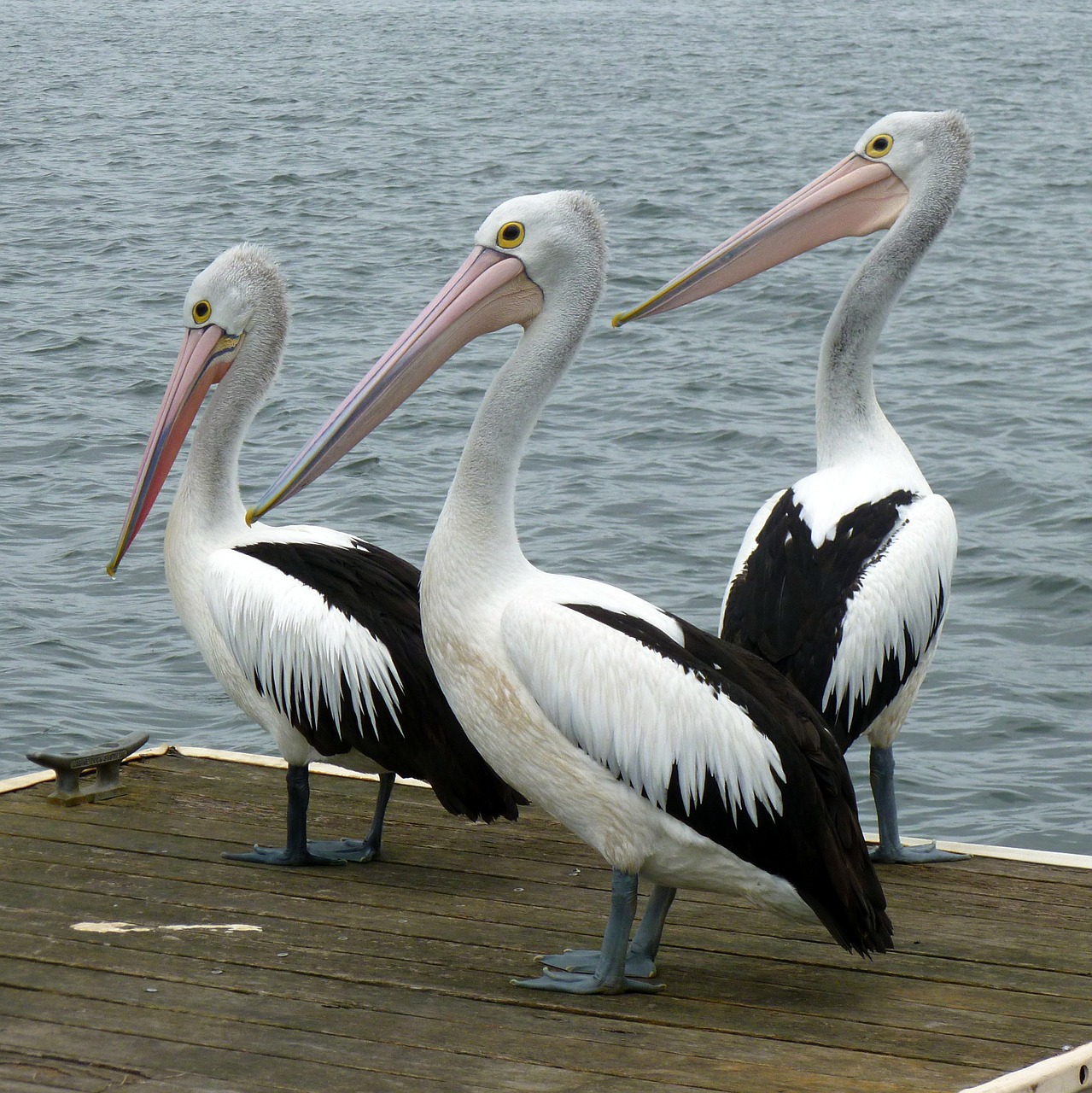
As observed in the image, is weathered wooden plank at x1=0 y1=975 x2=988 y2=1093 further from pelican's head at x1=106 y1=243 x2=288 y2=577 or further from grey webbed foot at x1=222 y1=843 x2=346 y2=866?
pelican's head at x1=106 y1=243 x2=288 y2=577

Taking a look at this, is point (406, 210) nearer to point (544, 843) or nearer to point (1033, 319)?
point (1033, 319)

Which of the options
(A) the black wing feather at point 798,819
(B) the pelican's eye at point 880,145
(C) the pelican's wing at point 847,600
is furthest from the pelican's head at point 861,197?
(A) the black wing feather at point 798,819

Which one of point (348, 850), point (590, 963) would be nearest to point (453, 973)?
point (590, 963)

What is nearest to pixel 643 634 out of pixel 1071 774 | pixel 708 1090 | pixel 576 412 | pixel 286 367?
pixel 708 1090

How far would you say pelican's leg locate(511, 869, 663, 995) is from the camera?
321 centimetres

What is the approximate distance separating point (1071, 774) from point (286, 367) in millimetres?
6032

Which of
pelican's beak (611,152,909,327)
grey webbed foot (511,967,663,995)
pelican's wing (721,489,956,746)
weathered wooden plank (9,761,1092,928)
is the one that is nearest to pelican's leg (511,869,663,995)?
grey webbed foot (511,967,663,995)

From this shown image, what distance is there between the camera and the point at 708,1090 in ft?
9.27

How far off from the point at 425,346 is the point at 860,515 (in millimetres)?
1186

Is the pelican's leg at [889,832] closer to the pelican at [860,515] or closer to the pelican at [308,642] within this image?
the pelican at [860,515]

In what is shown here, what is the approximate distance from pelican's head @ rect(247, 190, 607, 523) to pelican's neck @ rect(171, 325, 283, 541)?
844mm

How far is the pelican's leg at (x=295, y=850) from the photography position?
3975 mm

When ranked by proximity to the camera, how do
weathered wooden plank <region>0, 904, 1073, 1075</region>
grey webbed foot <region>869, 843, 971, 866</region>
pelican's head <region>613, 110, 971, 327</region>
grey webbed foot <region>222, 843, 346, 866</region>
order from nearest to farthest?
1. weathered wooden plank <region>0, 904, 1073, 1075</region>
2. grey webbed foot <region>222, 843, 346, 866</region>
3. grey webbed foot <region>869, 843, 971, 866</region>
4. pelican's head <region>613, 110, 971, 327</region>

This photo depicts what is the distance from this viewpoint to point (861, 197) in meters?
4.96
